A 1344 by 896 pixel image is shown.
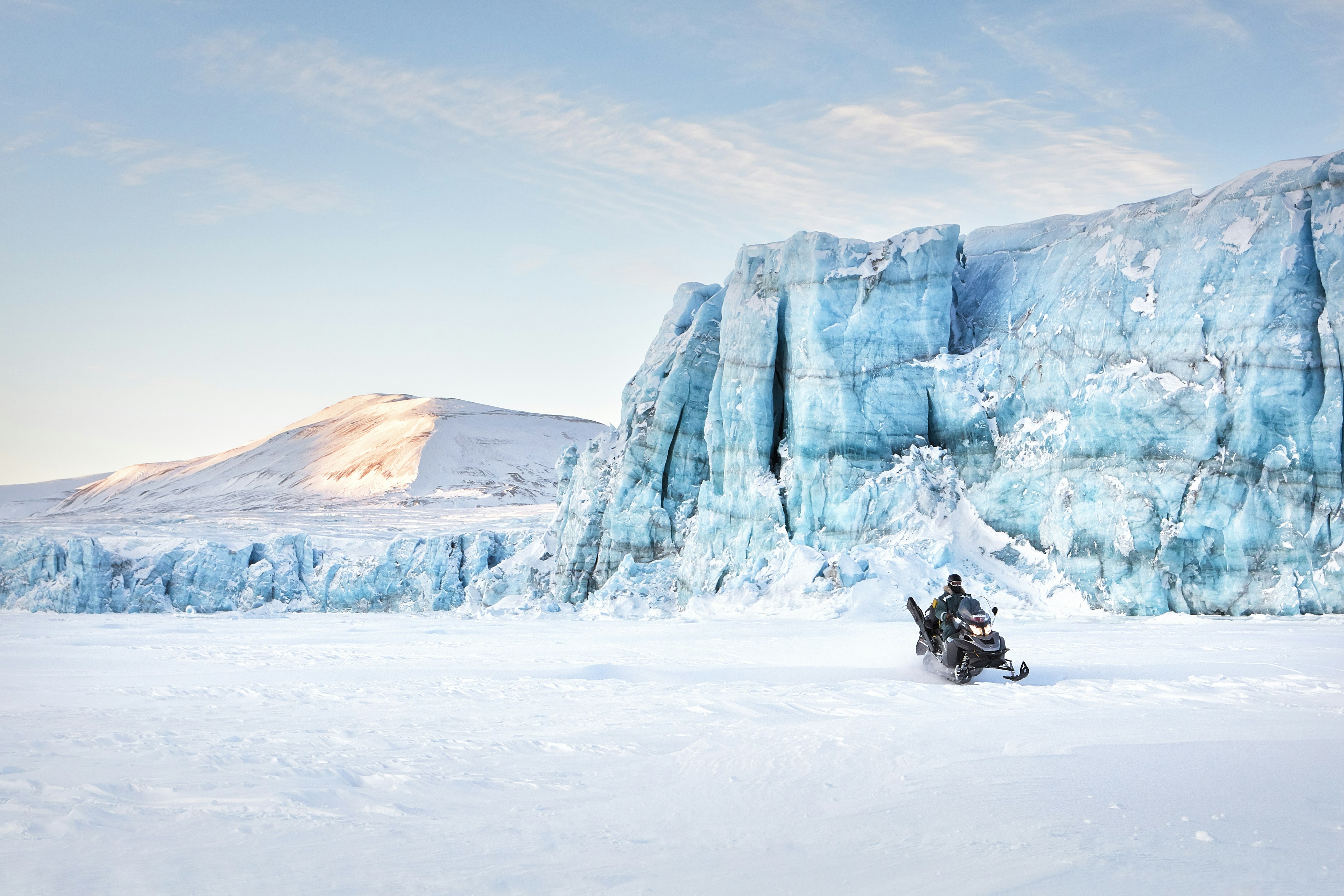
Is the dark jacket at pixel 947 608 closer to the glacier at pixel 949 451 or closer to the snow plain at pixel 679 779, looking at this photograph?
the snow plain at pixel 679 779

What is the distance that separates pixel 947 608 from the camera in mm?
10508

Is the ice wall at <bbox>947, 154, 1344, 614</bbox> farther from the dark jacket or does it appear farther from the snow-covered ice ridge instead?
the snow-covered ice ridge

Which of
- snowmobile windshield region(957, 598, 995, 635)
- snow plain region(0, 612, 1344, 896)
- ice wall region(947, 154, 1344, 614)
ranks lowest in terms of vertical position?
snow plain region(0, 612, 1344, 896)

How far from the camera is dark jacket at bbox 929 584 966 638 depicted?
1034 centimetres

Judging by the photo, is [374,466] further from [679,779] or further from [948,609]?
[679,779]

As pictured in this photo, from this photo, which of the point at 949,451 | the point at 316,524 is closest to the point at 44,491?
the point at 316,524

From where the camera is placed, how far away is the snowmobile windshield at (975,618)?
996 centimetres

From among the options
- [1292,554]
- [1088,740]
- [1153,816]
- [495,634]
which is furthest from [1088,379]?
[1153,816]

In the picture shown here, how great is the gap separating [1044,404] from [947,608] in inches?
484

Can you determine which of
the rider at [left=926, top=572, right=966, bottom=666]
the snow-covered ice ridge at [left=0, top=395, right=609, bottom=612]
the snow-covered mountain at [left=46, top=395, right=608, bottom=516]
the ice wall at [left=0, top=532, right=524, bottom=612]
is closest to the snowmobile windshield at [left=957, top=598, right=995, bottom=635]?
the rider at [left=926, top=572, right=966, bottom=666]

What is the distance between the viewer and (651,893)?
4.01 meters

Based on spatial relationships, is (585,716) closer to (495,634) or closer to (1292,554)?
(495,634)

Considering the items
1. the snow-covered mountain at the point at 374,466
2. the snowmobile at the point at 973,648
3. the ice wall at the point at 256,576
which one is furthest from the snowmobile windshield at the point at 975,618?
the snow-covered mountain at the point at 374,466

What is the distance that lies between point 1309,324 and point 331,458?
330 feet
